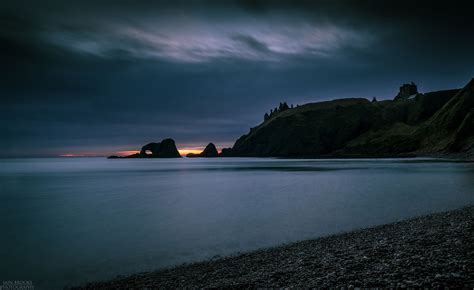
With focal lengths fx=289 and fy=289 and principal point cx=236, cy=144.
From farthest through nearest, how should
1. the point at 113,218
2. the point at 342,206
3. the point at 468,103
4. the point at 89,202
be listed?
the point at 468,103
the point at 89,202
the point at 342,206
the point at 113,218

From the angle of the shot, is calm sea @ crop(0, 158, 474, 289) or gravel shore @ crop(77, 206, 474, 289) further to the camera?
calm sea @ crop(0, 158, 474, 289)

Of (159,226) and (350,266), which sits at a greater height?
(350,266)

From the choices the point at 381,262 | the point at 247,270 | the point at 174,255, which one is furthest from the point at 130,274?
the point at 381,262

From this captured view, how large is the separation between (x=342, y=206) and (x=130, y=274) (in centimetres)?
2248

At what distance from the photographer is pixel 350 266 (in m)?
10.3

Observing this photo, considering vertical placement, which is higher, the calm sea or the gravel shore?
the gravel shore

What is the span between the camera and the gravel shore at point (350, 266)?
Result: 8594 mm

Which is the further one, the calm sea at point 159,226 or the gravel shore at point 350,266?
the calm sea at point 159,226

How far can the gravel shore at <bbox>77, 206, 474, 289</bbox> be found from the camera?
8.59 metres

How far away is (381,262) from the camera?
404 inches

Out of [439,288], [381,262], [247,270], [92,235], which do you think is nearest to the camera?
[439,288]

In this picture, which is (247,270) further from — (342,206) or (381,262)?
(342,206)

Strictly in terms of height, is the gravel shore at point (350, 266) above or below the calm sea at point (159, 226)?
above

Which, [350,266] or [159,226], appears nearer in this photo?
[350,266]
